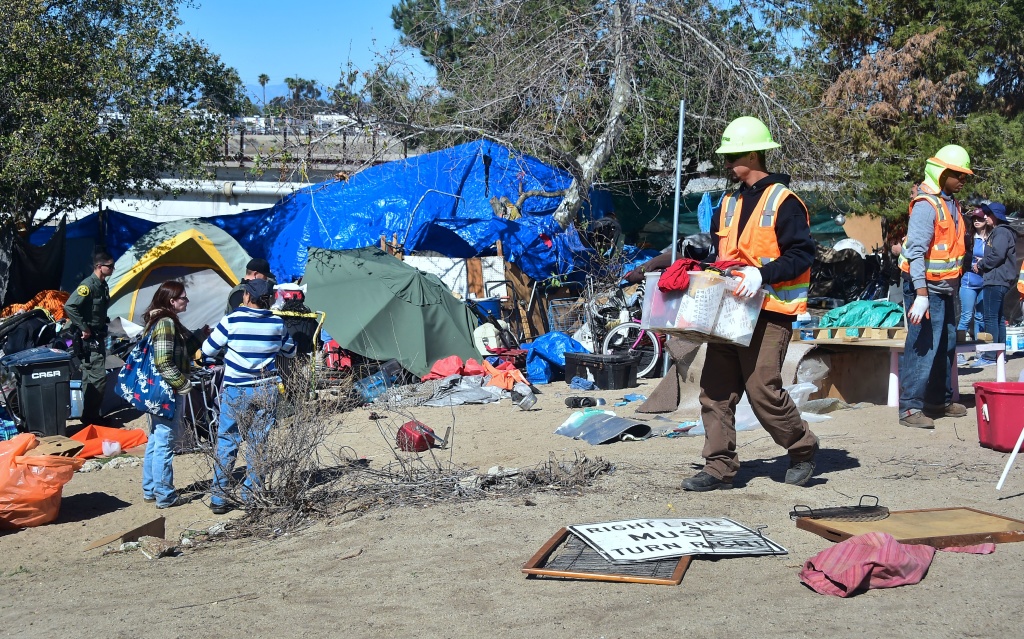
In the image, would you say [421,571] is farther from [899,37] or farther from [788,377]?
[899,37]

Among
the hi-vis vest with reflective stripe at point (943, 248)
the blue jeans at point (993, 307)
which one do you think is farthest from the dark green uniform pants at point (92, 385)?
the blue jeans at point (993, 307)

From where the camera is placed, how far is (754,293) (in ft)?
15.4

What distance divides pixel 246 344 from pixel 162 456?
3.53 feet

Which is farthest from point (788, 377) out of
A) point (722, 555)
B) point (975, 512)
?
point (722, 555)

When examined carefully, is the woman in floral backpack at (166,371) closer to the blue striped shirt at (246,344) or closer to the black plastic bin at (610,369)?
the blue striped shirt at (246,344)

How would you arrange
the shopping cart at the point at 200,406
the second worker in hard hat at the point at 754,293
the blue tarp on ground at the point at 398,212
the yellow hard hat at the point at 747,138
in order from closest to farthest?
the second worker in hard hat at the point at 754,293, the yellow hard hat at the point at 747,138, the shopping cart at the point at 200,406, the blue tarp on ground at the point at 398,212

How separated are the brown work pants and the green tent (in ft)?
21.0

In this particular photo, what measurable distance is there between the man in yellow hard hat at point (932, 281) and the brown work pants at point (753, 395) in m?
2.07

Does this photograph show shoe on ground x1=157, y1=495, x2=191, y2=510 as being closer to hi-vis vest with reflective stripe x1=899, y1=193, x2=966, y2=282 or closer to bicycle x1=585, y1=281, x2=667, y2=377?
hi-vis vest with reflective stripe x1=899, y1=193, x2=966, y2=282

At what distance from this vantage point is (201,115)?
14734 millimetres

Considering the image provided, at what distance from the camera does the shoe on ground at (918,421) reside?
22.2 feet

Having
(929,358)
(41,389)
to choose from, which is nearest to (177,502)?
(41,389)

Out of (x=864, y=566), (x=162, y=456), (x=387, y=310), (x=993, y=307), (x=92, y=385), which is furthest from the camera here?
(x=387, y=310)

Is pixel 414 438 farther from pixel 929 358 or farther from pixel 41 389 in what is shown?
pixel 41 389
